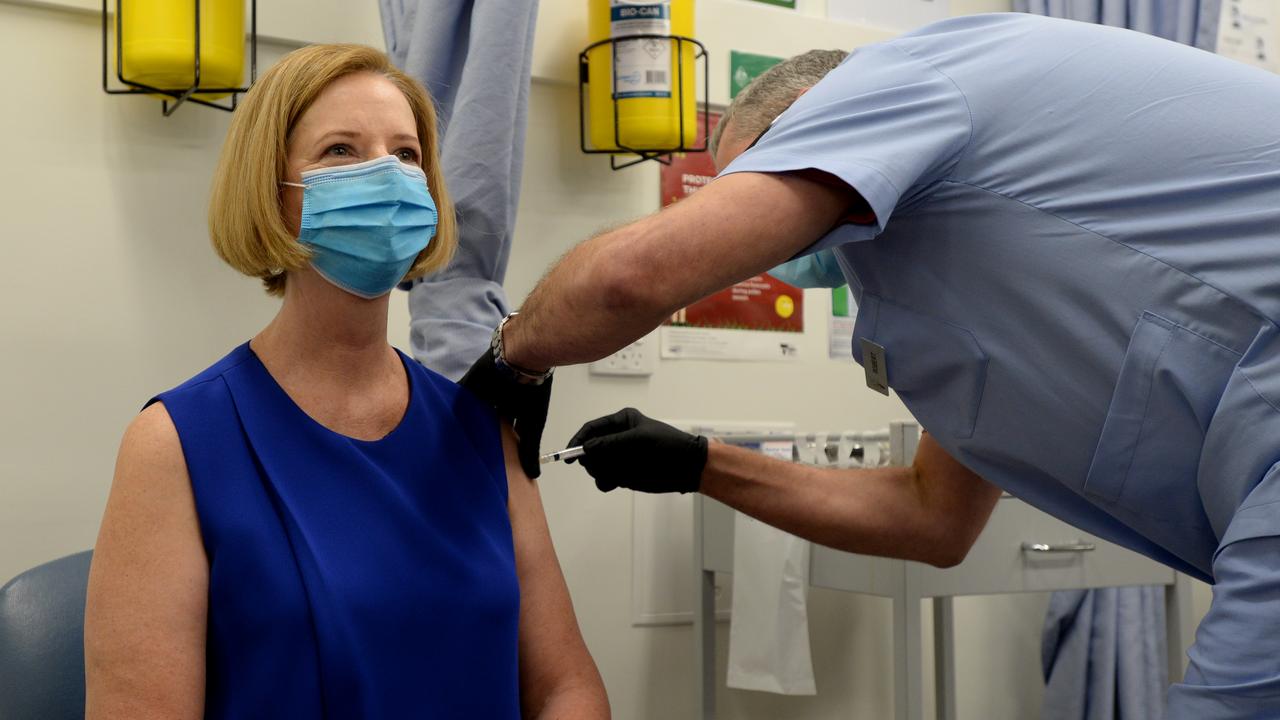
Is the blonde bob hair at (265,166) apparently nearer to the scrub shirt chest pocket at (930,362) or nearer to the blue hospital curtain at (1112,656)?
the scrub shirt chest pocket at (930,362)

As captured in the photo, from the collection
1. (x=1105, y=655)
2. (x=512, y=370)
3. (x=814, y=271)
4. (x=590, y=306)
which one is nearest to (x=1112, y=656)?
(x=1105, y=655)

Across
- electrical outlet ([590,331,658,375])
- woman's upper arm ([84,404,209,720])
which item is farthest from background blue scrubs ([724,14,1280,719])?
A: electrical outlet ([590,331,658,375])

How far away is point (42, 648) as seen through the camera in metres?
1.37

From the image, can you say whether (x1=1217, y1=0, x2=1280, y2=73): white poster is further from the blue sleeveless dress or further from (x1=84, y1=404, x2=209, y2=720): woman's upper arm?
(x1=84, y1=404, x2=209, y2=720): woman's upper arm

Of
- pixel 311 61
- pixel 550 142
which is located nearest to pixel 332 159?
pixel 311 61

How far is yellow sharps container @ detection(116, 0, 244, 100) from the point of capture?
1755 millimetres

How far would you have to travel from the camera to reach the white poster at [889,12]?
2.72 meters

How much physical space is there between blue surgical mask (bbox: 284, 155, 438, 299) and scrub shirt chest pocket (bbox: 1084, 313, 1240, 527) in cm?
76

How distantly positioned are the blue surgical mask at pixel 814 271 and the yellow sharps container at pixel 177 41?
3.31ft

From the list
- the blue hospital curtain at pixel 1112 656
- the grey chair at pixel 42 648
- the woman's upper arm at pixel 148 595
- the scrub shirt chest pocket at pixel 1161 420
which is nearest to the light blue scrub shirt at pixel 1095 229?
the scrub shirt chest pocket at pixel 1161 420

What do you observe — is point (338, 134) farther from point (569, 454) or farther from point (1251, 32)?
point (1251, 32)

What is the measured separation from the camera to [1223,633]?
90 centimetres

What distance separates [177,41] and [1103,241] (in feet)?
4.74

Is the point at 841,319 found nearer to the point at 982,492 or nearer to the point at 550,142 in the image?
the point at 550,142
